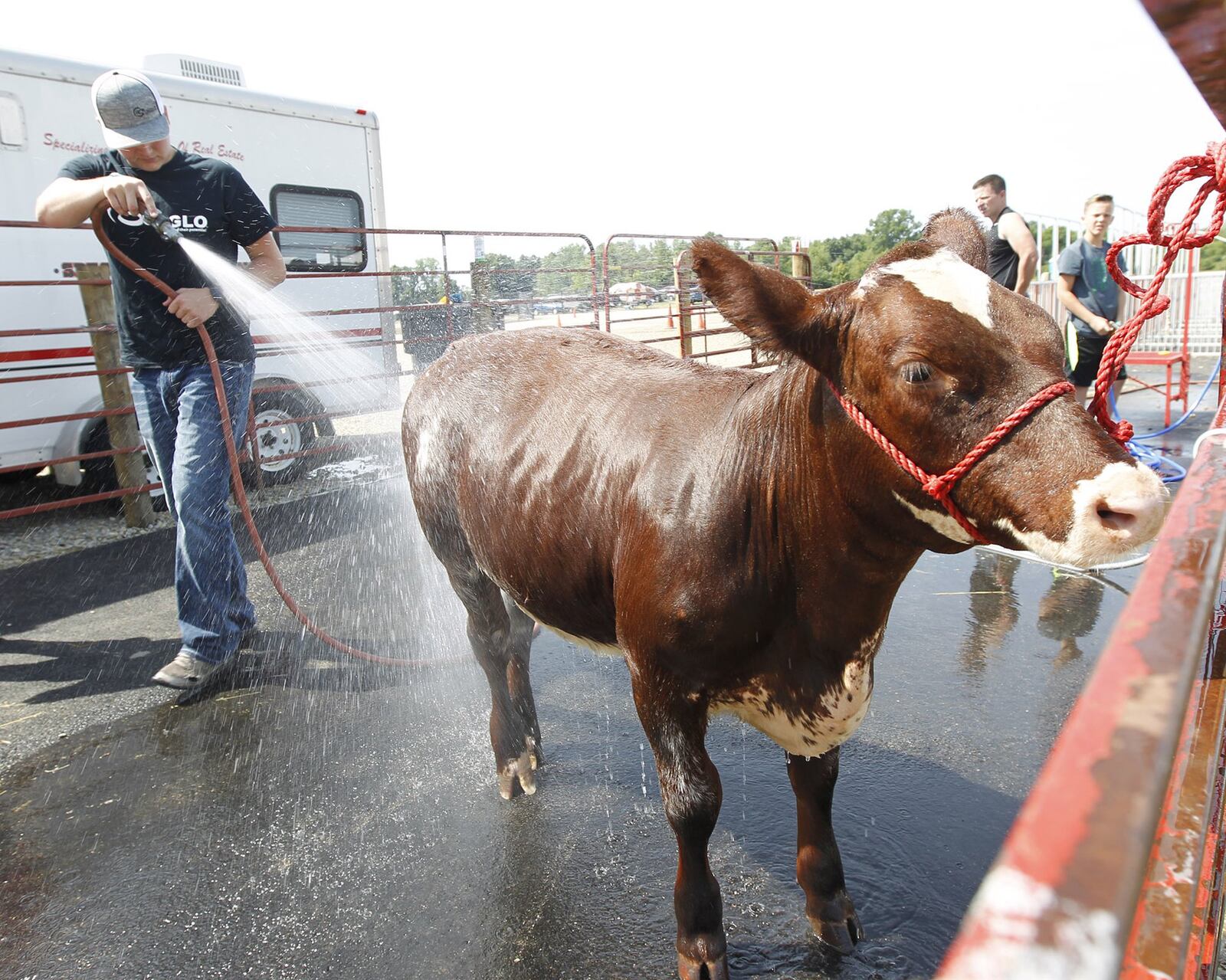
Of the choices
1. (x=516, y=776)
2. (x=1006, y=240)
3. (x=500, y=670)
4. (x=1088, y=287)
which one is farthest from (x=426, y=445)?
(x=1088, y=287)

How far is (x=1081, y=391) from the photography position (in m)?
6.66

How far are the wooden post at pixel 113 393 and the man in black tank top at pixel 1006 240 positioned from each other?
21.8 feet

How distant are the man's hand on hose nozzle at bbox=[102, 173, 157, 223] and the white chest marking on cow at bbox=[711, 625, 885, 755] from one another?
10.0ft

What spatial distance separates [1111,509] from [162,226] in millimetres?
3713

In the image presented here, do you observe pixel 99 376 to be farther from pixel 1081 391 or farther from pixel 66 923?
pixel 1081 391

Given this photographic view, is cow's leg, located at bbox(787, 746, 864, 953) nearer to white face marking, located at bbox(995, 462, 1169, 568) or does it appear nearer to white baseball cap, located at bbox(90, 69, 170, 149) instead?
white face marking, located at bbox(995, 462, 1169, 568)

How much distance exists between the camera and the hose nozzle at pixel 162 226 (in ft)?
11.5

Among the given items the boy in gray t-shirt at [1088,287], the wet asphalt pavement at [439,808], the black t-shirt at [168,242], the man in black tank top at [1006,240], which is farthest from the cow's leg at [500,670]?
the boy in gray t-shirt at [1088,287]

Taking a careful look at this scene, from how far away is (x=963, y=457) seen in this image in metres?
1.54

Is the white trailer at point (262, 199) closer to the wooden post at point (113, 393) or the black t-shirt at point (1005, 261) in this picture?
the wooden post at point (113, 393)

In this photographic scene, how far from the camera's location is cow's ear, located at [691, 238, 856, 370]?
1726 mm

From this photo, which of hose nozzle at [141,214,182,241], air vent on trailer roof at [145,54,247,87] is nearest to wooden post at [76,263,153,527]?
air vent on trailer roof at [145,54,247,87]

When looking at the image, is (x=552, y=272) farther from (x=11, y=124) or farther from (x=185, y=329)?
(x=185, y=329)

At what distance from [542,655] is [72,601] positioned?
9.98ft
